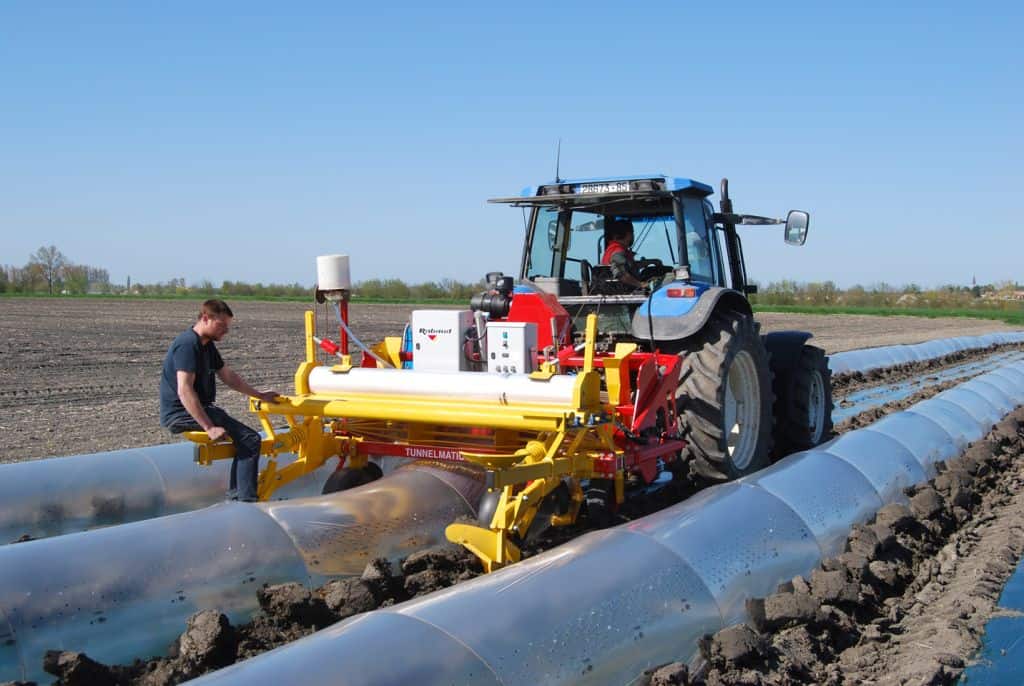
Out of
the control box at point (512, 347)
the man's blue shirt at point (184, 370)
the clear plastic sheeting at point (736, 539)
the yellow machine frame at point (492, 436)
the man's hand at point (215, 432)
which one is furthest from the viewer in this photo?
the control box at point (512, 347)

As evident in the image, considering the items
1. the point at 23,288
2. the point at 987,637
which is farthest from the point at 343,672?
the point at 23,288

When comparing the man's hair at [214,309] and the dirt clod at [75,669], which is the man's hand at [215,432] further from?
the dirt clod at [75,669]

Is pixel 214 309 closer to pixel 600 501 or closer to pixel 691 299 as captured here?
pixel 600 501

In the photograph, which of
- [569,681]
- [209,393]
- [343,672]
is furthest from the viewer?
[209,393]

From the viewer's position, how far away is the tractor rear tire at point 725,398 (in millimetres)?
5750

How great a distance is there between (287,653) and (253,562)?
1586 mm

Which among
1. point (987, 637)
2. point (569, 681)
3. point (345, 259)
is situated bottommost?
point (987, 637)

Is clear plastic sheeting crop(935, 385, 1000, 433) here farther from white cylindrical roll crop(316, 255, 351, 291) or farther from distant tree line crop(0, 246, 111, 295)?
distant tree line crop(0, 246, 111, 295)

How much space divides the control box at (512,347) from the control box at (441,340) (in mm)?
311

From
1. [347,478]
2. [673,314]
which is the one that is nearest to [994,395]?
[673,314]

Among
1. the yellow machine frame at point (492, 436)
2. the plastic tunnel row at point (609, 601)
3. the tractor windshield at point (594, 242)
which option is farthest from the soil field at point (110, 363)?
the plastic tunnel row at point (609, 601)

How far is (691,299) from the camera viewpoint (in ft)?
19.9

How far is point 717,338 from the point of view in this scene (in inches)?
237

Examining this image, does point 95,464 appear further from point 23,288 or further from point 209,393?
point 23,288
